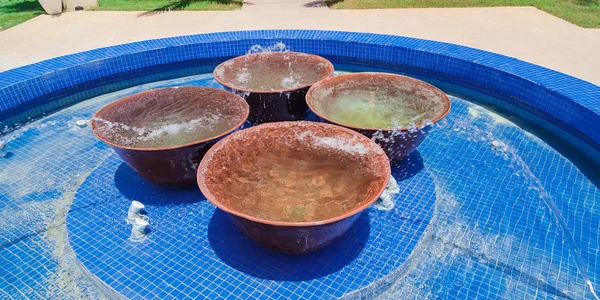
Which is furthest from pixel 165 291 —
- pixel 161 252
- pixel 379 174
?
pixel 379 174

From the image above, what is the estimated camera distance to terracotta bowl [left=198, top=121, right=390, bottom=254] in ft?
8.90

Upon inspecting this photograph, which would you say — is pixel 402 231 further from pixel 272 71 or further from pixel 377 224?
pixel 272 71

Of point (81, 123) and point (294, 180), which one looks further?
point (81, 123)

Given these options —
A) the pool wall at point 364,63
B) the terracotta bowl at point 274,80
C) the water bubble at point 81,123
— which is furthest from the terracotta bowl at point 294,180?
the pool wall at point 364,63

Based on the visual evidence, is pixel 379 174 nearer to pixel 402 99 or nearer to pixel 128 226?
pixel 402 99

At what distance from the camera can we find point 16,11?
9.17 m

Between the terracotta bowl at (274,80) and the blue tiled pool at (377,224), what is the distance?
1158mm

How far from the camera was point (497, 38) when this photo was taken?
22.0 ft

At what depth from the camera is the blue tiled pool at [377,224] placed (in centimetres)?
291

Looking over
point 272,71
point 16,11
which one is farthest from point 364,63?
point 16,11

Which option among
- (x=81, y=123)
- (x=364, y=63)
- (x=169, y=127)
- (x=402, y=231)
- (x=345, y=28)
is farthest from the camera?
(x=345, y=28)

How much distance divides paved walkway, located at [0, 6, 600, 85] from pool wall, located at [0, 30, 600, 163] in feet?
2.67

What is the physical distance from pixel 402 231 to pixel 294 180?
915 mm

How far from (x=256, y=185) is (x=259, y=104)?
128cm
